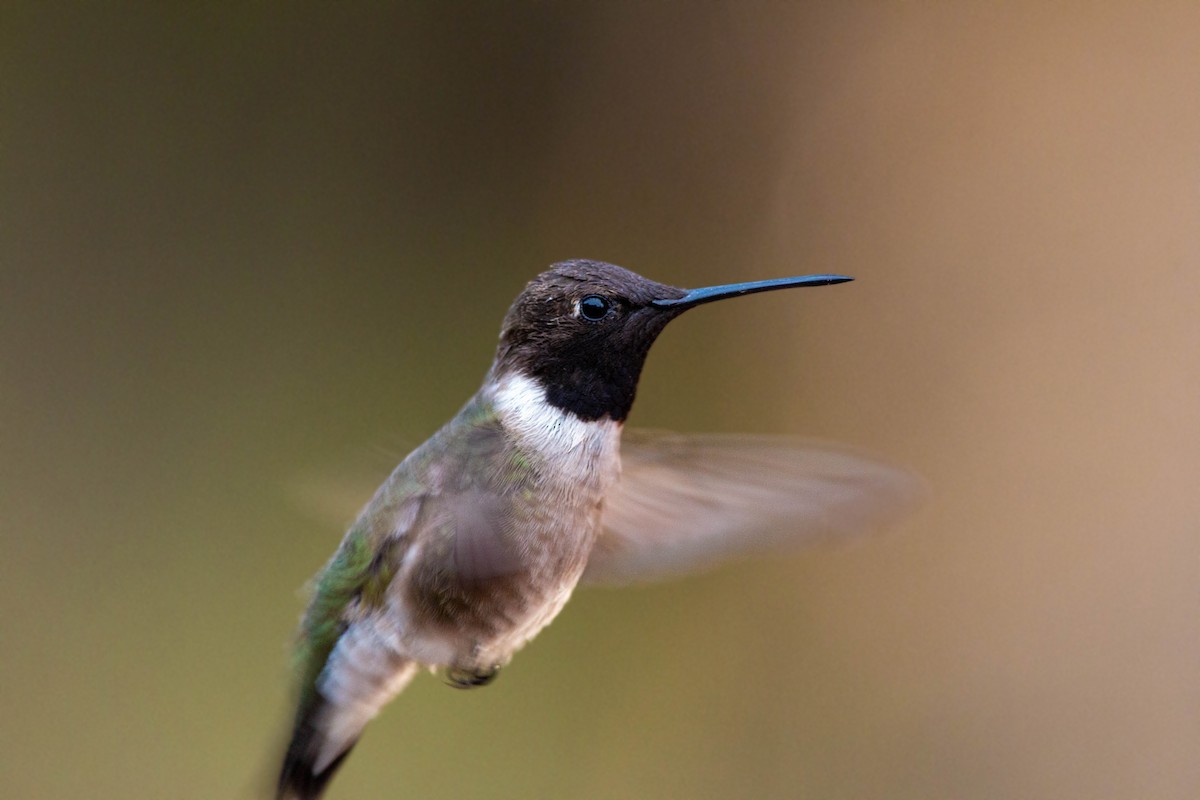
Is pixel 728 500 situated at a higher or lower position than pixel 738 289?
lower

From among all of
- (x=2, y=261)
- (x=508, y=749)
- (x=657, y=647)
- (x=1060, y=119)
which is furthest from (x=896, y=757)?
(x=2, y=261)

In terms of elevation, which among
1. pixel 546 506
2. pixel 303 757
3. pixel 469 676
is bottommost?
pixel 303 757

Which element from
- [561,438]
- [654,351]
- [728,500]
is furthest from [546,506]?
[654,351]

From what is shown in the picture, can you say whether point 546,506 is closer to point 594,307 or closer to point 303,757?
point 594,307

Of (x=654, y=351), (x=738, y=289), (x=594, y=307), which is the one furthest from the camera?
(x=654, y=351)

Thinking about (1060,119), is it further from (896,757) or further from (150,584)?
(150,584)
